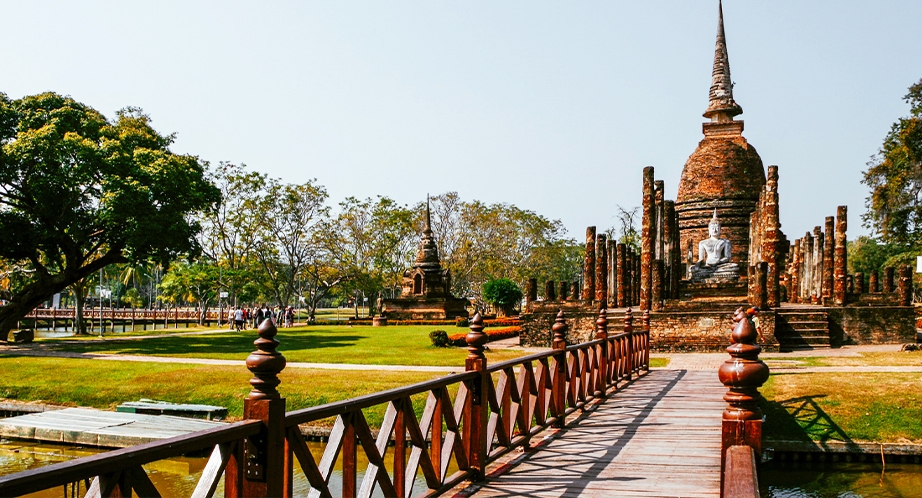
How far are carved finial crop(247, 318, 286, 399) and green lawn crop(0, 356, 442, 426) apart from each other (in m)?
9.33

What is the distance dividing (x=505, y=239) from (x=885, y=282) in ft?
96.0

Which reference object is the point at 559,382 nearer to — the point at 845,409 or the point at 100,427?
the point at 845,409

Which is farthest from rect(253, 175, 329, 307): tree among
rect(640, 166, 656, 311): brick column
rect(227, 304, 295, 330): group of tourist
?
rect(640, 166, 656, 311): brick column

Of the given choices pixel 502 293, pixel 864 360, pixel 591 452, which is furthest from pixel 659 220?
pixel 591 452

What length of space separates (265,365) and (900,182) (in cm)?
4124

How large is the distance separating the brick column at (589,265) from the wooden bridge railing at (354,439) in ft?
58.3

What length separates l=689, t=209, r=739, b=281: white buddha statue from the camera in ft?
119

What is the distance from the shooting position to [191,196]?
27.8 metres

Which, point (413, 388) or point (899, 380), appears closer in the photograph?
point (413, 388)

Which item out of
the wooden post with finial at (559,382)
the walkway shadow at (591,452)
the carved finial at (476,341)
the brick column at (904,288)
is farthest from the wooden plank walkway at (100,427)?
the brick column at (904,288)

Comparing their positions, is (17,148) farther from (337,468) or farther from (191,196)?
(337,468)

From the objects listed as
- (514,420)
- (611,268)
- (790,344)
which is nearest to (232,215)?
(611,268)

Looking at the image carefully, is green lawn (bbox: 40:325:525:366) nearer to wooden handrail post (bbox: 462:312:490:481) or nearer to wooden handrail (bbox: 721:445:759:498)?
wooden handrail post (bbox: 462:312:490:481)

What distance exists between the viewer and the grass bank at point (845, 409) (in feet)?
39.0
